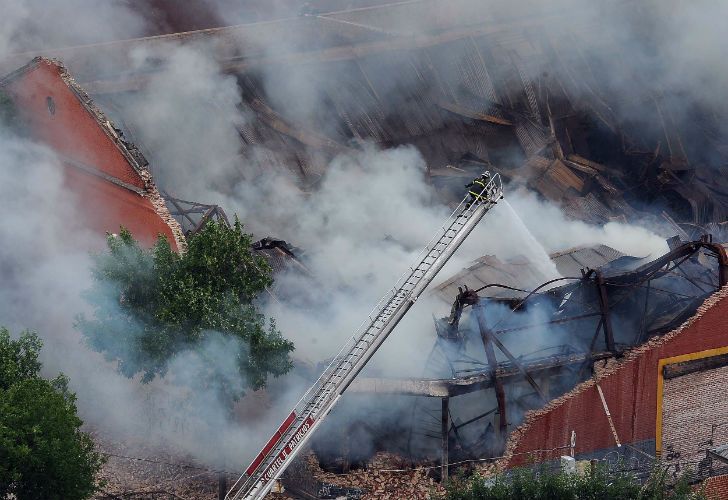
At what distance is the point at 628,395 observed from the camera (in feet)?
52.3

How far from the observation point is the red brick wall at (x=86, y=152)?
18.0 meters

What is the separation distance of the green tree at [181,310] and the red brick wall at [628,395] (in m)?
3.58

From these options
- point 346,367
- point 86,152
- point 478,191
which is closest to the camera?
point 346,367

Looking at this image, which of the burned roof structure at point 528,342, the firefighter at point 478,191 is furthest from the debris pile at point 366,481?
the firefighter at point 478,191

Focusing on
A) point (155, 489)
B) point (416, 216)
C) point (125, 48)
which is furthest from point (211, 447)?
point (125, 48)

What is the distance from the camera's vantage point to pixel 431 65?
944 inches

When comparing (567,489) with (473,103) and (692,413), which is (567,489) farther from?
(473,103)

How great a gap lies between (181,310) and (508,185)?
1003 cm

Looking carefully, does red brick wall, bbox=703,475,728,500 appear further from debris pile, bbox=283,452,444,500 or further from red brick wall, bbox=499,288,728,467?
debris pile, bbox=283,452,444,500

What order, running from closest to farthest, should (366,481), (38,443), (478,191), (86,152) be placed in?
(38,443)
(478,191)
(366,481)
(86,152)

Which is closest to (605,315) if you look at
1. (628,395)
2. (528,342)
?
(628,395)

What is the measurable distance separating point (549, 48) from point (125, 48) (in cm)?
853

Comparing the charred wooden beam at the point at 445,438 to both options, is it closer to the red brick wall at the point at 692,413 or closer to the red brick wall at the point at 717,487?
the red brick wall at the point at 692,413

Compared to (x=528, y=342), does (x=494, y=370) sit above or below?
below
